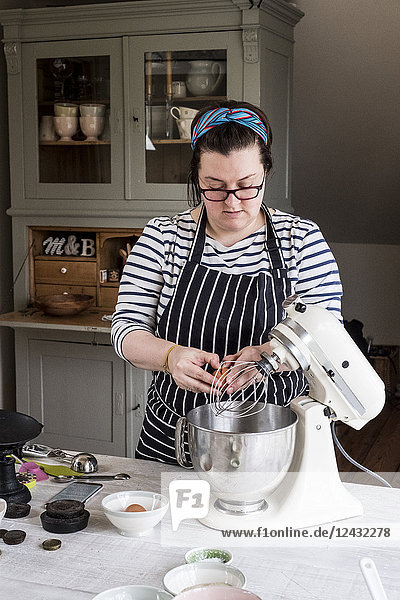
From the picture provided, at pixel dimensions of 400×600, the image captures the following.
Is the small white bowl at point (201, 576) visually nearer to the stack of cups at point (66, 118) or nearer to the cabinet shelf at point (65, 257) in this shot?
the cabinet shelf at point (65, 257)

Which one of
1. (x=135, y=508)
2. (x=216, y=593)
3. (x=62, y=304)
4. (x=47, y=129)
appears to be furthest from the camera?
(x=47, y=129)

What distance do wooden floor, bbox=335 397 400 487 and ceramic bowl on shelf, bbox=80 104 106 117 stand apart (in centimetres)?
198

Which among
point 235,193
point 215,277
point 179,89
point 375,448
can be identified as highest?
point 179,89

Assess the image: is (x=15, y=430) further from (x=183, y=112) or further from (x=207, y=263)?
(x=183, y=112)

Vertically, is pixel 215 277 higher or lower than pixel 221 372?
higher

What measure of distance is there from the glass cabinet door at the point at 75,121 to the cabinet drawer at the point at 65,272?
31 cm

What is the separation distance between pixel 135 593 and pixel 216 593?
127 millimetres

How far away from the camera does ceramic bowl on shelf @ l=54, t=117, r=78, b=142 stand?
341 cm

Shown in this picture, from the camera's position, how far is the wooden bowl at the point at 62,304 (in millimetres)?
3348

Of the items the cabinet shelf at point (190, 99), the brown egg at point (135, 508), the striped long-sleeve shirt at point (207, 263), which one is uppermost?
the cabinet shelf at point (190, 99)

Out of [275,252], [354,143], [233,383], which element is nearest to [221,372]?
[233,383]

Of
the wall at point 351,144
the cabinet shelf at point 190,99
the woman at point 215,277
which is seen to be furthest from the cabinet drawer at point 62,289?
the woman at point 215,277

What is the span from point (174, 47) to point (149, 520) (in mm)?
2353

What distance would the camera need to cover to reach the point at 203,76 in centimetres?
320
